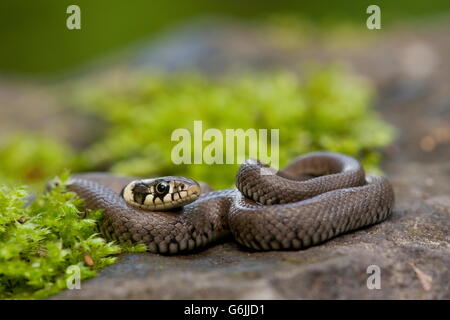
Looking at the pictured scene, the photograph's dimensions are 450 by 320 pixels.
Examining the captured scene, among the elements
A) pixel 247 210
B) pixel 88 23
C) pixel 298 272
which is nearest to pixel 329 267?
pixel 298 272

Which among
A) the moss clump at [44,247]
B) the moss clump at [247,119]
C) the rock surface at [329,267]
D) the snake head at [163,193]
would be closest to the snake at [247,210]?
the snake head at [163,193]

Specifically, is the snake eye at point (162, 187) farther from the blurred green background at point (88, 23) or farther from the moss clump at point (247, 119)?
the blurred green background at point (88, 23)

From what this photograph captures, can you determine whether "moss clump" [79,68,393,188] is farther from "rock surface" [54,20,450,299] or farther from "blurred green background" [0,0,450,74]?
"blurred green background" [0,0,450,74]

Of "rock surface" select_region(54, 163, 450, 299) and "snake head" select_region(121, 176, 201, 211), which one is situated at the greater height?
"snake head" select_region(121, 176, 201, 211)

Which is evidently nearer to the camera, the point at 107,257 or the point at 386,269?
the point at 386,269

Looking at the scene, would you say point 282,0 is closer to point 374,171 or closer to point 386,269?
point 374,171

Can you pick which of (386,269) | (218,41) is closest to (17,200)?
Result: (386,269)

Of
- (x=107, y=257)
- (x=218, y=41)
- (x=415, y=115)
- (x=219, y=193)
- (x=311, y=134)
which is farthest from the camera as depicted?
(x=218, y=41)

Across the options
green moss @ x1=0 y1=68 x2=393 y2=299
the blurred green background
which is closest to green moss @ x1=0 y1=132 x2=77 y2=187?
green moss @ x1=0 y1=68 x2=393 y2=299
